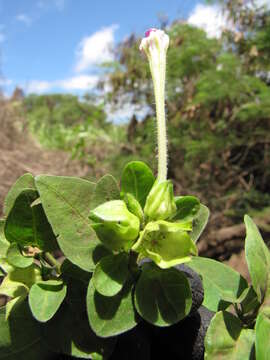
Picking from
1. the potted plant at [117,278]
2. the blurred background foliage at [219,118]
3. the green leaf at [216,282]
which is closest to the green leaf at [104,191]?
the potted plant at [117,278]

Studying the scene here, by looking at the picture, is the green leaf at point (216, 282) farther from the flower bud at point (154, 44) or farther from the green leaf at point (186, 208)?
the flower bud at point (154, 44)

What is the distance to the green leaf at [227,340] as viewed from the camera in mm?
309

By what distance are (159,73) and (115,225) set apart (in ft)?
0.69

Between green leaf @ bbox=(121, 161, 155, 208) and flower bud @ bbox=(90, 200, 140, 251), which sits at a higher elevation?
green leaf @ bbox=(121, 161, 155, 208)

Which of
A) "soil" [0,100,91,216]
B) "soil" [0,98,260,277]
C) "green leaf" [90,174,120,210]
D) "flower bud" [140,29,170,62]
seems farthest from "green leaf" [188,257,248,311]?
"soil" [0,100,91,216]

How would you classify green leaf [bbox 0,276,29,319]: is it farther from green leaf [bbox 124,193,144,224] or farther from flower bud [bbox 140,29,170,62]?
flower bud [bbox 140,29,170,62]

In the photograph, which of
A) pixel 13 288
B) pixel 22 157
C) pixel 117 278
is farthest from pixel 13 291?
pixel 22 157

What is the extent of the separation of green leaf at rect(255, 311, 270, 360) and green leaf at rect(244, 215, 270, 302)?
0.9 inches

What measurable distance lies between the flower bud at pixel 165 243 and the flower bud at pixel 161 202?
11 mm

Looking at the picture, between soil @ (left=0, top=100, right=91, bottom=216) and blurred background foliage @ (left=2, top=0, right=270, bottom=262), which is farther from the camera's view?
soil @ (left=0, top=100, right=91, bottom=216)

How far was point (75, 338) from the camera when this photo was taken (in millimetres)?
323

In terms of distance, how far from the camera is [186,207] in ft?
1.11

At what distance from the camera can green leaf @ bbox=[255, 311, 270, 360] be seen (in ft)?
0.97

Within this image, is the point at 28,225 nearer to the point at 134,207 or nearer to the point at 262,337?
the point at 134,207
